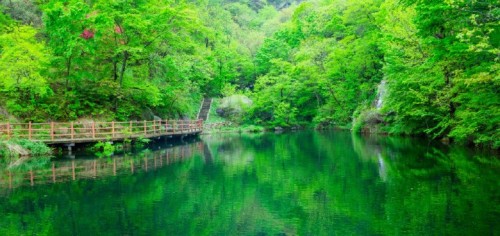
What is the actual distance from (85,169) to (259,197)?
8.55m

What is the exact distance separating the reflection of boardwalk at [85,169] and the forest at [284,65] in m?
6.76

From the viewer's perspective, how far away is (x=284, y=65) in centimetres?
4881

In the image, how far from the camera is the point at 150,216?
9.73m

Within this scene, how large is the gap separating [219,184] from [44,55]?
16238mm

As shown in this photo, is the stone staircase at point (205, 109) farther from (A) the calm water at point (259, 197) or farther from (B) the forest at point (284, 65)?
(A) the calm water at point (259, 197)

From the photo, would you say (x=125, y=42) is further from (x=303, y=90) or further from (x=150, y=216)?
(x=303, y=90)

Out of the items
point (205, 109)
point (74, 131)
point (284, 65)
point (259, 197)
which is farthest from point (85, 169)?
point (284, 65)

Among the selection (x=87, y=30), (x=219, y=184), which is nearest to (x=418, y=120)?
(x=219, y=184)

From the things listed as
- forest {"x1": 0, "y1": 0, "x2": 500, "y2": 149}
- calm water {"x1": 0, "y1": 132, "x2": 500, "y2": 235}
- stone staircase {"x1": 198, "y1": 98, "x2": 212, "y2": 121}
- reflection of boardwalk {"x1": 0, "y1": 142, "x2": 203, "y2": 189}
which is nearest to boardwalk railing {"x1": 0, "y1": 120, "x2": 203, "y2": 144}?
forest {"x1": 0, "y1": 0, "x2": 500, "y2": 149}

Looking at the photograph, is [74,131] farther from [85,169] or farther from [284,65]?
[284,65]

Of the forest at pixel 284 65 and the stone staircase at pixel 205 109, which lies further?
the stone staircase at pixel 205 109

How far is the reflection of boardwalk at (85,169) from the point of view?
47.6 feet

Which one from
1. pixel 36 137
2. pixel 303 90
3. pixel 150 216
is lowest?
pixel 150 216

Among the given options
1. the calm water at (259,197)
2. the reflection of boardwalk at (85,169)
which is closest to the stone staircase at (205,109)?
the reflection of boardwalk at (85,169)
